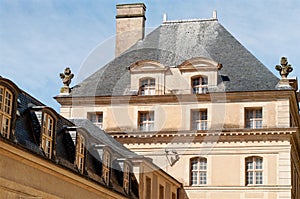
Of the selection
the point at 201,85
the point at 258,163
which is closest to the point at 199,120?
the point at 201,85

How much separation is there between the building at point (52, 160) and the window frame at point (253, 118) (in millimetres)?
8930

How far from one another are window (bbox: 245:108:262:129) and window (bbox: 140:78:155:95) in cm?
474

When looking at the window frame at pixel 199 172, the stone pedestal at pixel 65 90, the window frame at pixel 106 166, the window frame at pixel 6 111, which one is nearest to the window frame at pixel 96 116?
Result: the stone pedestal at pixel 65 90

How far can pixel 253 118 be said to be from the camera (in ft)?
101

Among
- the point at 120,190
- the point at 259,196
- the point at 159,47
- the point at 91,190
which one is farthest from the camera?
the point at 159,47

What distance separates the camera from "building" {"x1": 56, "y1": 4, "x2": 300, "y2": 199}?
30.1 meters

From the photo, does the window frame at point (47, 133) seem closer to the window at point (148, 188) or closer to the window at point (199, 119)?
the window at point (148, 188)

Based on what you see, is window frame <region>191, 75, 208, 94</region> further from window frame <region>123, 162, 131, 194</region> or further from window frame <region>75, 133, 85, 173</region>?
window frame <region>75, 133, 85, 173</region>

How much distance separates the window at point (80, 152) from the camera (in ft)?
59.6

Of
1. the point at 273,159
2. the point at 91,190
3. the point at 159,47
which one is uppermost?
the point at 159,47

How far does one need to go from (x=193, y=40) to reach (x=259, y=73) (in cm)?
427

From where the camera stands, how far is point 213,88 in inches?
1238

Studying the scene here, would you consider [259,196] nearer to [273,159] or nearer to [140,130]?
[273,159]

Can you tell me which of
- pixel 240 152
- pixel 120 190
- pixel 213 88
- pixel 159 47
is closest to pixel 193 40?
pixel 159 47
